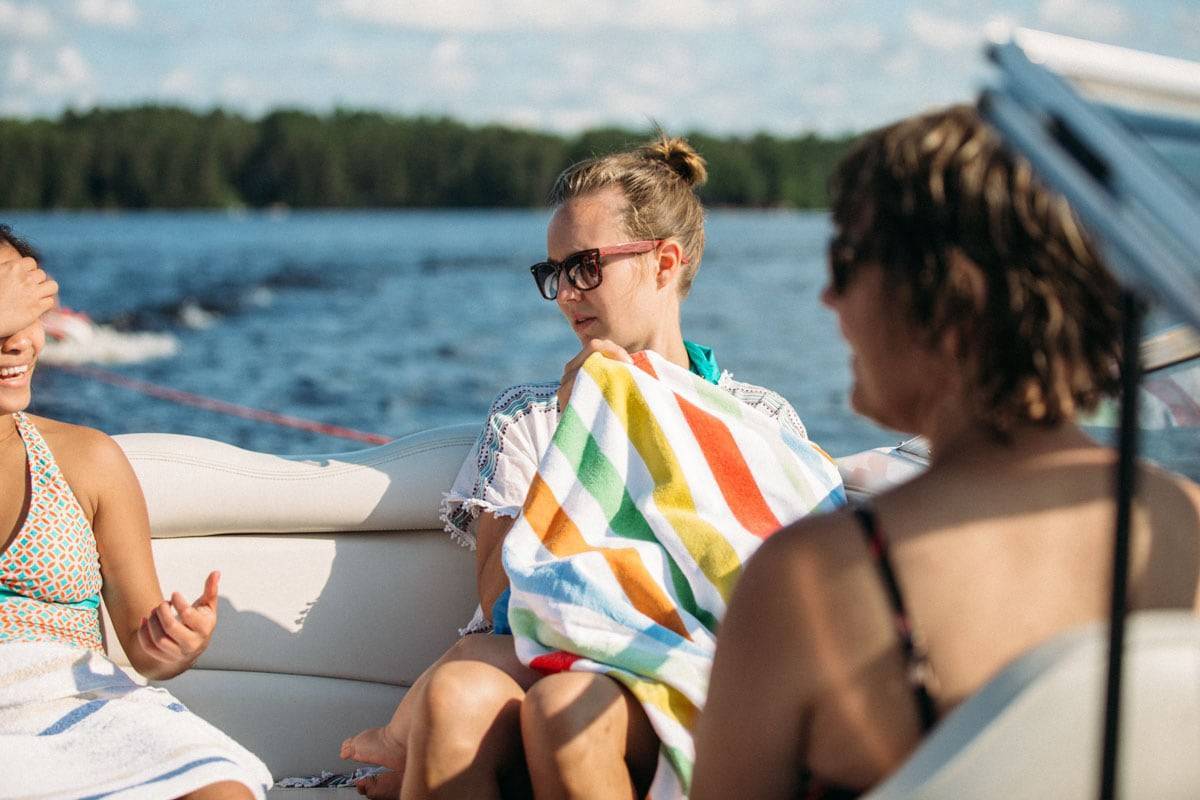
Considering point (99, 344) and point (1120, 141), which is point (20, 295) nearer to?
point (1120, 141)

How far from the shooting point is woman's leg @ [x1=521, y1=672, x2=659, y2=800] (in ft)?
6.48

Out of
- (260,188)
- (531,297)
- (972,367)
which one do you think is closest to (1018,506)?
(972,367)

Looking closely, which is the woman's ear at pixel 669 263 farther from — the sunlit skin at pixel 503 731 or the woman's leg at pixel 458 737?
the woman's leg at pixel 458 737

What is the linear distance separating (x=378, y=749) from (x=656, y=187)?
1364mm

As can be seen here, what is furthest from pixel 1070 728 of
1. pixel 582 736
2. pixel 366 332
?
pixel 366 332

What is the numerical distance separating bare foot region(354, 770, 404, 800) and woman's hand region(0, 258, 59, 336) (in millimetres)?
1113

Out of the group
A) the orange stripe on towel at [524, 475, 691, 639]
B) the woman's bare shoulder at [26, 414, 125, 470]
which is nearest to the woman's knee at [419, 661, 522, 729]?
the orange stripe on towel at [524, 475, 691, 639]

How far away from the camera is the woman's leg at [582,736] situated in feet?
6.48

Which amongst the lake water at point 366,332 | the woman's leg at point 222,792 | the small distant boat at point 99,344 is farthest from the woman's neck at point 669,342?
the small distant boat at point 99,344

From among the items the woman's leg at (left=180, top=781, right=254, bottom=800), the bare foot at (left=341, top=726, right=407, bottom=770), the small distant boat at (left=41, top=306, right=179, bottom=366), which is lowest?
the small distant boat at (left=41, top=306, right=179, bottom=366)

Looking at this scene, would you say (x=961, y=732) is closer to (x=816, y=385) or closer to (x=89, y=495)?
(x=89, y=495)

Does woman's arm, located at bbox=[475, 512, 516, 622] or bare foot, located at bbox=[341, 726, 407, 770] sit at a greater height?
woman's arm, located at bbox=[475, 512, 516, 622]

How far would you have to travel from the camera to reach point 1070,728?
1.12 m

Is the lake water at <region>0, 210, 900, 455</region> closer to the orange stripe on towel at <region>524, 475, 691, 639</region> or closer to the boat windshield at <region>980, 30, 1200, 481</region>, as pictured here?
the orange stripe on towel at <region>524, 475, 691, 639</region>
